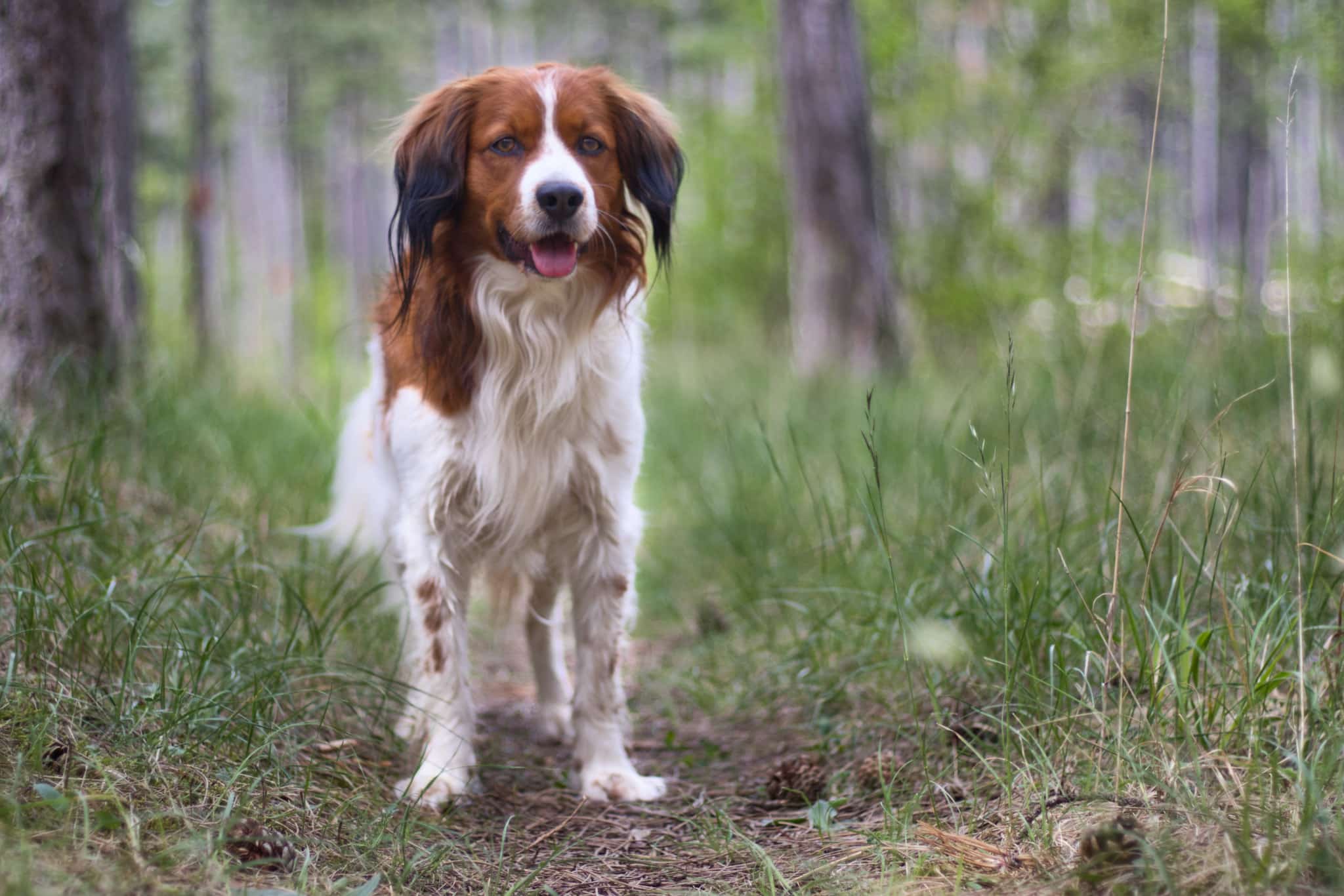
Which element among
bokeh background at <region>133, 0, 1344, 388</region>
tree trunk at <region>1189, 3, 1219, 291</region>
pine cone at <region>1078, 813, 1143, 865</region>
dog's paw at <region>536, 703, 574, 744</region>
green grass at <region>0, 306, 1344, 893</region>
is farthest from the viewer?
tree trunk at <region>1189, 3, 1219, 291</region>

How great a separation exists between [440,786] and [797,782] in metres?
0.83

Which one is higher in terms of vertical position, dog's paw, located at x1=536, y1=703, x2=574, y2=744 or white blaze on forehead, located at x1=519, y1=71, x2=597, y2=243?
white blaze on forehead, located at x1=519, y1=71, x2=597, y2=243

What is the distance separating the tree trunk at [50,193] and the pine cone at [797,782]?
236 cm

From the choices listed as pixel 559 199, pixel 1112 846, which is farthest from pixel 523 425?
pixel 1112 846

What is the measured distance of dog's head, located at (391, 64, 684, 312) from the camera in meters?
2.69

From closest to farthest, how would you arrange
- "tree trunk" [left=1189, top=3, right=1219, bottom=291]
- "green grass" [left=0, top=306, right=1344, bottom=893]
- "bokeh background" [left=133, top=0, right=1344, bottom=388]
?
1. "green grass" [left=0, top=306, right=1344, bottom=893]
2. "bokeh background" [left=133, top=0, right=1344, bottom=388]
3. "tree trunk" [left=1189, top=3, right=1219, bottom=291]

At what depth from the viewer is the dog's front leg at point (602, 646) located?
287cm

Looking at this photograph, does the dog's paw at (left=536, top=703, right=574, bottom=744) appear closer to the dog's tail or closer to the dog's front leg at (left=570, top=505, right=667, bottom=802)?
the dog's front leg at (left=570, top=505, right=667, bottom=802)

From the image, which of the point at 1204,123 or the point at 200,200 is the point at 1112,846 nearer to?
the point at 200,200

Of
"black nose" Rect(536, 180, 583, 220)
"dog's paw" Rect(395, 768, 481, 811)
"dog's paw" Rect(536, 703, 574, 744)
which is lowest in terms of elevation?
"dog's paw" Rect(536, 703, 574, 744)

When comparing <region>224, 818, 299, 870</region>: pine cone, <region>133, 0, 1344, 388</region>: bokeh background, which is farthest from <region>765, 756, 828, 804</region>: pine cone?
<region>133, 0, 1344, 388</region>: bokeh background

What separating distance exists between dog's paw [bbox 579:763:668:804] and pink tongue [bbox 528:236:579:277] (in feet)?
4.10

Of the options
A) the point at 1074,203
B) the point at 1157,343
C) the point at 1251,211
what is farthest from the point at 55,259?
the point at 1251,211

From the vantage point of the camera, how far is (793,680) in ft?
9.87
